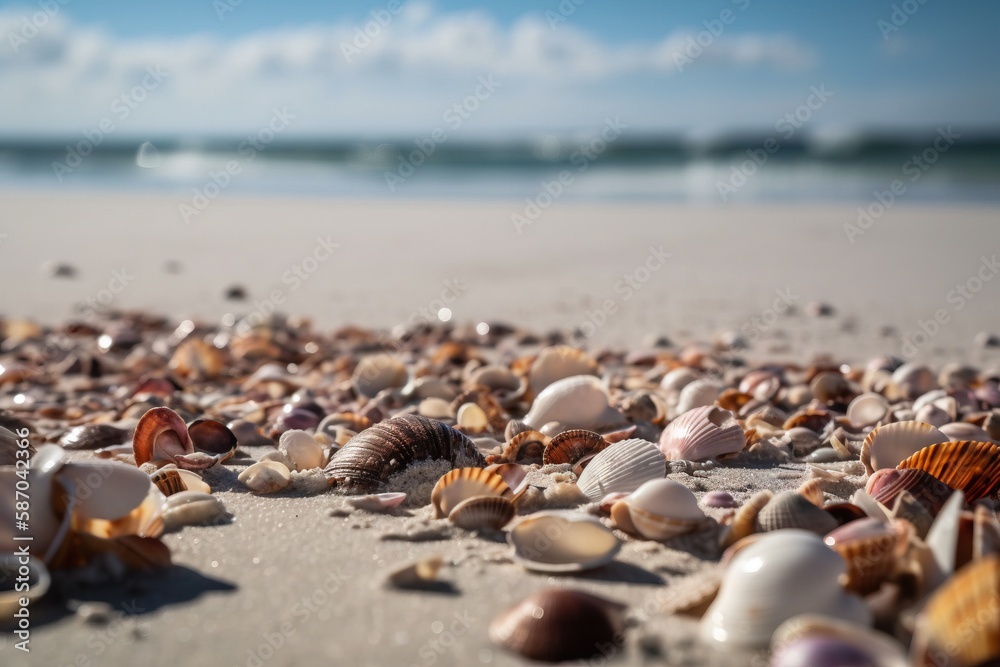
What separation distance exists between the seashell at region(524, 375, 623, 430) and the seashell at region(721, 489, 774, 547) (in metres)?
1.05

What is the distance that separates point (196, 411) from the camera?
3.34 m

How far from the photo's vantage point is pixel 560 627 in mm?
1445

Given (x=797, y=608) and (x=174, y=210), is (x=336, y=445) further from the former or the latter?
(x=174, y=210)

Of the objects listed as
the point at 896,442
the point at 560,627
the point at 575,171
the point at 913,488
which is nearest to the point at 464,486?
the point at 560,627

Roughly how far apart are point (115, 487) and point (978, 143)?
28388mm

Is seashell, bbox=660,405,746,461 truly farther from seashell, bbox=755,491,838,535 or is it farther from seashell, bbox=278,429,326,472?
seashell, bbox=278,429,326,472

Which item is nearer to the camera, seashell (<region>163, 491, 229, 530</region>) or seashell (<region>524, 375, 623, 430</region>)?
seashell (<region>163, 491, 229, 530</region>)

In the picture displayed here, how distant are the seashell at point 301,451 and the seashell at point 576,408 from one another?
29.8 inches

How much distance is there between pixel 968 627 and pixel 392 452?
1468mm

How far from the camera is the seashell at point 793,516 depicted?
176 centimetres

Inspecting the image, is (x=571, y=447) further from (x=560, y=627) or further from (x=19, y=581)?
(x=19, y=581)

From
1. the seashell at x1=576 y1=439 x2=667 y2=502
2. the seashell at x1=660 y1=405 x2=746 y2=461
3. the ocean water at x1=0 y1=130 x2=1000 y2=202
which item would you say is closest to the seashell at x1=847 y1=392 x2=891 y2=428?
the seashell at x1=660 y1=405 x2=746 y2=461

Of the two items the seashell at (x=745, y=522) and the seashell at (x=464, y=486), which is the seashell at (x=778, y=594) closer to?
the seashell at (x=745, y=522)

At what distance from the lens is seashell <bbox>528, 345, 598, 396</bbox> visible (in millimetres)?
3354
